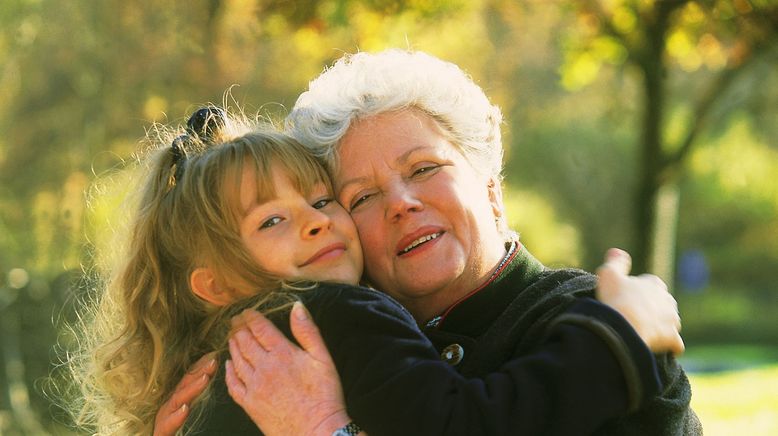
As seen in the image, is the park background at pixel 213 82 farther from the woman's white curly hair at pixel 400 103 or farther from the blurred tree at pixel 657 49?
the woman's white curly hair at pixel 400 103

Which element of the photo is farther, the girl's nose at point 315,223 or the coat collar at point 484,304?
the coat collar at point 484,304

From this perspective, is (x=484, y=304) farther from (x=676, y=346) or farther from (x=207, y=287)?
(x=207, y=287)

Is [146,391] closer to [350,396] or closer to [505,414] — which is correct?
[350,396]

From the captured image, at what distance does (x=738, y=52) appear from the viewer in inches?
301

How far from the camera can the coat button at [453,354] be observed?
2486 mm

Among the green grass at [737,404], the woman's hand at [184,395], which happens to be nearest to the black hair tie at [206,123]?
the woman's hand at [184,395]

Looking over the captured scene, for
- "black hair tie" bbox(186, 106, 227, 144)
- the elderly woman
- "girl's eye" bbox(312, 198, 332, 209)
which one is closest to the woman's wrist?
the elderly woman

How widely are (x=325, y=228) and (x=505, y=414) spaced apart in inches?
29.1

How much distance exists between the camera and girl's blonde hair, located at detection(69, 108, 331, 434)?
2.53 metres

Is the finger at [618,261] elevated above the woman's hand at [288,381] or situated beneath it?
elevated above

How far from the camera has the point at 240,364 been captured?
94.1 inches

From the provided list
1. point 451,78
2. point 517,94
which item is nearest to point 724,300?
point 517,94

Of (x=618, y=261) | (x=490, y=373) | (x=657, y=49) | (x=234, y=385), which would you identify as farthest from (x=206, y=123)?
(x=657, y=49)

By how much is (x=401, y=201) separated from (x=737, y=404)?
20.2ft
